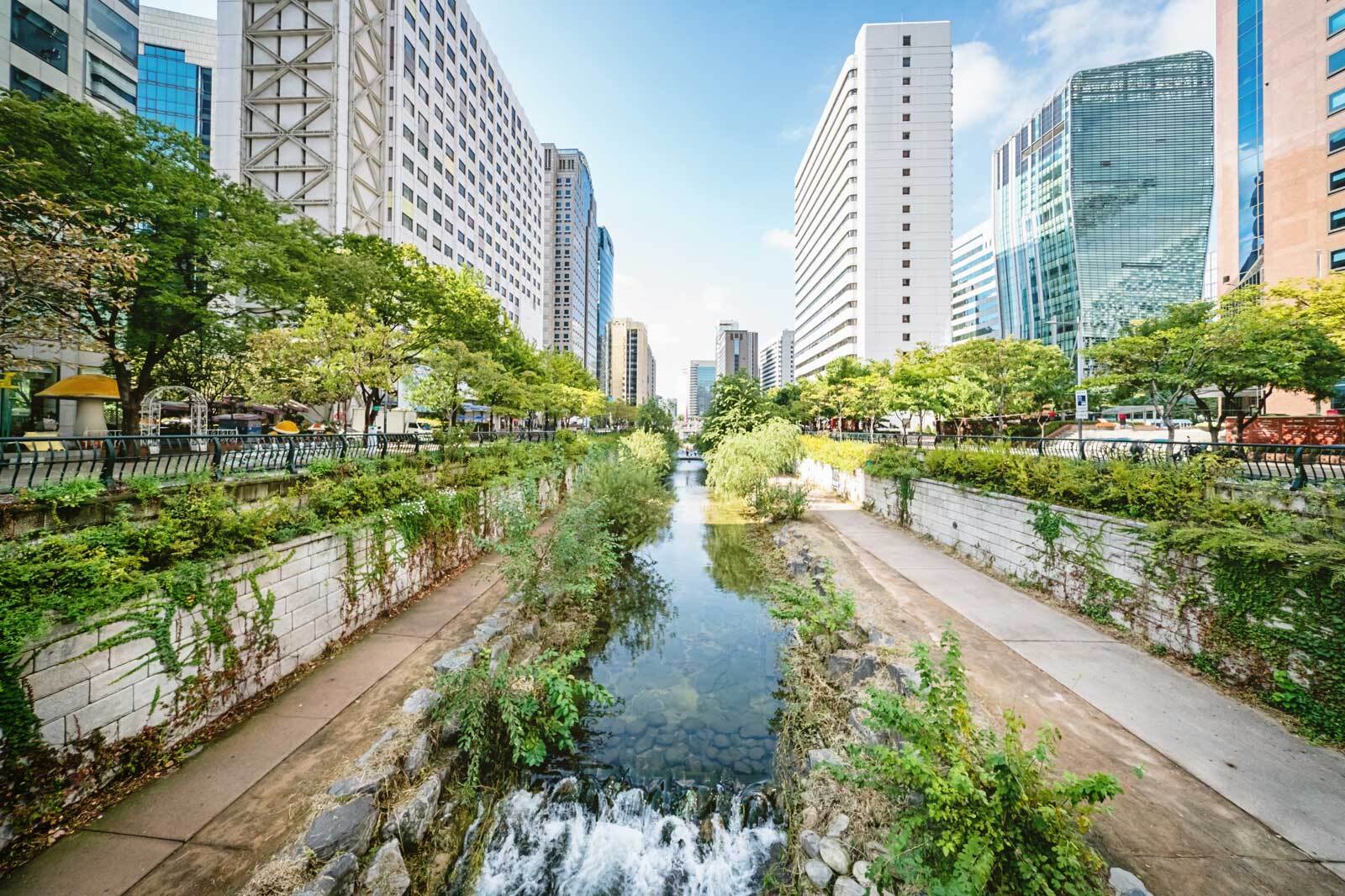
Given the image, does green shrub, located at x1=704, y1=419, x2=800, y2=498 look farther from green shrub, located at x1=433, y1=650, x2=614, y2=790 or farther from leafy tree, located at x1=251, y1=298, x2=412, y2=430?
green shrub, located at x1=433, y1=650, x2=614, y2=790

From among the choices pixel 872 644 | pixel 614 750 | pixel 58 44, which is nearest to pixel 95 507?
pixel 614 750

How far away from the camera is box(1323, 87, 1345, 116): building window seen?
26000 millimetres

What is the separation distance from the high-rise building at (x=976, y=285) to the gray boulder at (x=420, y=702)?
109m

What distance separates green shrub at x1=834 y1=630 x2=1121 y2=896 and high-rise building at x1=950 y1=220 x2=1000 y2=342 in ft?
354

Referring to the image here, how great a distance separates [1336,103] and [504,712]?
49702 millimetres

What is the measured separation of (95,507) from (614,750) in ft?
21.7

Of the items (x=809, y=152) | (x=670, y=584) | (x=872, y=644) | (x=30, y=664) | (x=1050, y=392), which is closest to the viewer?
(x=30, y=664)

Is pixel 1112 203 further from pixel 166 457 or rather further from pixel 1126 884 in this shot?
pixel 166 457

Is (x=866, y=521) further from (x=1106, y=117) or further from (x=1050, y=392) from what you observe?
(x=1106, y=117)

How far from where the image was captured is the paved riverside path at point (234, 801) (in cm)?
332

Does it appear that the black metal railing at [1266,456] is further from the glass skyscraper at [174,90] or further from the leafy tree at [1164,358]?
the glass skyscraper at [174,90]

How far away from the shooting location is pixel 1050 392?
124 ft

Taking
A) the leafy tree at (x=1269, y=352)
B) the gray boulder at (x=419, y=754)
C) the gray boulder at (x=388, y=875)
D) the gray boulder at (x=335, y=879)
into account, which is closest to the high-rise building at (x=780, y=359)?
the leafy tree at (x=1269, y=352)

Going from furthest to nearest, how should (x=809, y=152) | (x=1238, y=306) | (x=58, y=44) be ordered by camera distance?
1. (x=809, y=152)
2. (x=58, y=44)
3. (x=1238, y=306)
